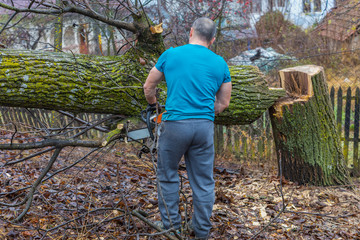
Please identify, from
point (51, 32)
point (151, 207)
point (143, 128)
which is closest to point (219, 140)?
point (151, 207)

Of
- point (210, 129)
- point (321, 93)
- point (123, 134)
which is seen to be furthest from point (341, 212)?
point (123, 134)

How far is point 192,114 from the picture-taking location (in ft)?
8.42

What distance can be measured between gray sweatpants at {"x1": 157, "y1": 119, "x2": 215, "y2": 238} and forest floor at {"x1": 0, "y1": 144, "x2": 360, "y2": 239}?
205 millimetres

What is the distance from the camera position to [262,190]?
4156 millimetres

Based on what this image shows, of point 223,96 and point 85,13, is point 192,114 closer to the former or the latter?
point 223,96

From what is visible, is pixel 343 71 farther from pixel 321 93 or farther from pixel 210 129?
pixel 210 129

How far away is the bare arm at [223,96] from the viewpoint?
280cm

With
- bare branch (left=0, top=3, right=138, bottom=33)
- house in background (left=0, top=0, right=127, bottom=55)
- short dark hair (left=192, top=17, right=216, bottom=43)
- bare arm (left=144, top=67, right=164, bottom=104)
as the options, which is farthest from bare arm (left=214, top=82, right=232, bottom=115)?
house in background (left=0, top=0, right=127, bottom=55)

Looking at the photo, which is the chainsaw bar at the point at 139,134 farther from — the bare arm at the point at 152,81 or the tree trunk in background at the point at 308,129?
the tree trunk in background at the point at 308,129

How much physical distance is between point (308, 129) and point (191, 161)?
220 centimetres

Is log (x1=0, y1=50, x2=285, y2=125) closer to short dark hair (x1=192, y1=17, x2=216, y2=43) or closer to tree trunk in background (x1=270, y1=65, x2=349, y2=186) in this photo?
short dark hair (x1=192, y1=17, x2=216, y2=43)

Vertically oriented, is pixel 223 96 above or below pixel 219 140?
above

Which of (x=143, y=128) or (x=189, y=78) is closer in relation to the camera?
(x=189, y=78)

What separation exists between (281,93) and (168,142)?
217cm
